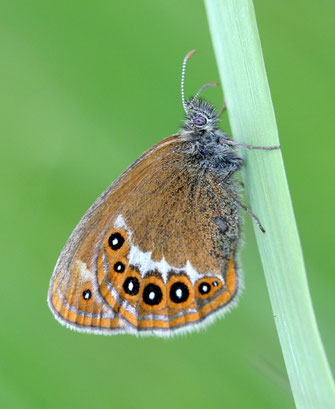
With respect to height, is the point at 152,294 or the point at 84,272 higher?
the point at 84,272

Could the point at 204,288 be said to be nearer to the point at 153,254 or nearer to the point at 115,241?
the point at 153,254

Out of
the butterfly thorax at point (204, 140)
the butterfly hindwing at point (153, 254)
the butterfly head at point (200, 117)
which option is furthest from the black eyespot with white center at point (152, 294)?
the butterfly head at point (200, 117)

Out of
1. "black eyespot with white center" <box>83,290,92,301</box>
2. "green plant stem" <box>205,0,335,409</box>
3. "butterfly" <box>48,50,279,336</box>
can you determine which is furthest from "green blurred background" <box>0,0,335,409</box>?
"green plant stem" <box>205,0,335,409</box>

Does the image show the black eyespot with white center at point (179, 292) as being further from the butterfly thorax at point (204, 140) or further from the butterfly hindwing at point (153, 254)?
the butterfly thorax at point (204, 140)

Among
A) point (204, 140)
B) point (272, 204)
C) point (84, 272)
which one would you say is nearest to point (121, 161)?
point (204, 140)

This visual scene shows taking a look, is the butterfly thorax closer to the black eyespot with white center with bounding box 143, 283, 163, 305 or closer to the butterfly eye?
the butterfly eye
